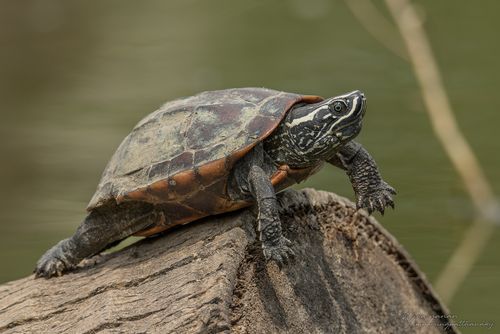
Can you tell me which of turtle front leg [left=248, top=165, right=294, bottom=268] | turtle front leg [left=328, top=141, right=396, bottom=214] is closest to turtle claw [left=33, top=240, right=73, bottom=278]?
turtle front leg [left=248, top=165, right=294, bottom=268]

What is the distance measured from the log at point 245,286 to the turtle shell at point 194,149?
0.43ft

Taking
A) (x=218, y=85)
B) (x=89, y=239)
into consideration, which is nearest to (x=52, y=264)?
(x=89, y=239)

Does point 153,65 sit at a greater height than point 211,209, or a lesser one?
greater

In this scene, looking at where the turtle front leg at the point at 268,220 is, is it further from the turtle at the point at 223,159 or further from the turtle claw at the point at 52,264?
the turtle claw at the point at 52,264

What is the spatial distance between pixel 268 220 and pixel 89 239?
973 millimetres

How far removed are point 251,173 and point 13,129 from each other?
716 centimetres

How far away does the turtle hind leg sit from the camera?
13.3 ft

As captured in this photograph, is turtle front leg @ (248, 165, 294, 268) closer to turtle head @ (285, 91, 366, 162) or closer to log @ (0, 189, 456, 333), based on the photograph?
log @ (0, 189, 456, 333)

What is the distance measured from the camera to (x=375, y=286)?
3965 millimetres

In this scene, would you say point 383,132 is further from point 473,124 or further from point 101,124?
point 101,124

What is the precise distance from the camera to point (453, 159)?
7.93 metres

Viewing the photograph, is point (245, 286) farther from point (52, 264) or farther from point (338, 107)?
point (52, 264)

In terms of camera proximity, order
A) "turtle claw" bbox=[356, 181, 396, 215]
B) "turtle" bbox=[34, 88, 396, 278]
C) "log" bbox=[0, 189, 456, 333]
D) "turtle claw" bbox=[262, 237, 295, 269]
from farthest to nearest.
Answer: "turtle claw" bbox=[356, 181, 396, 215]
"turtle" bbox=[34, 88, 396, 278]
"turtle claw" bbox=[262, 237, 295, 269]
"log" bbox=[0, 189, 456, 333]

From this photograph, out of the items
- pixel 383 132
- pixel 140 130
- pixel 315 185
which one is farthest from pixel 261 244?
pixel 383 132
